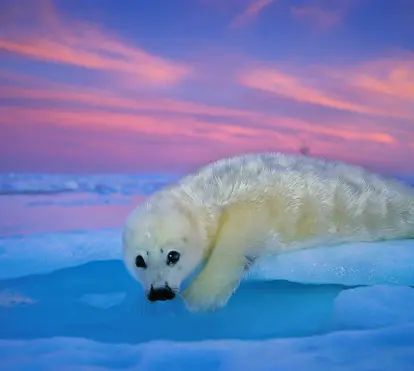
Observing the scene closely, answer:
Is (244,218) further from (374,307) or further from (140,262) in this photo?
(374,307)

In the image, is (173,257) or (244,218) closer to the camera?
(173,257)

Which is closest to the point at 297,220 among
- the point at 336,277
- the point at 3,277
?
the point at 336,277

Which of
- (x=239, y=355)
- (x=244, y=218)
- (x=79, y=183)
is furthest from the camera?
(x=79, y=183)

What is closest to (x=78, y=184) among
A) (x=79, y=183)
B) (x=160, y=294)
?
(x=79, y=183)

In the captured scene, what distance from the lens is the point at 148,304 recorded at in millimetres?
1885

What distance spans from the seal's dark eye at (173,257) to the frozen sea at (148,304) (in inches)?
5.1

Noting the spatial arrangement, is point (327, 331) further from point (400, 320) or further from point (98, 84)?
point (98, 84)

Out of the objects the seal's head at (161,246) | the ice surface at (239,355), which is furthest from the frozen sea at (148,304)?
the seal's head at (161,246)

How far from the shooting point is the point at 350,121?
2135mm

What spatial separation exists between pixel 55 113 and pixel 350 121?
0.94 metres

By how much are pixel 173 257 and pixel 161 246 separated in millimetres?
47

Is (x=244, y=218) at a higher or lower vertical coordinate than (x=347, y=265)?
higher

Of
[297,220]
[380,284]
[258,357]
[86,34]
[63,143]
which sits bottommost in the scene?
[258,357]

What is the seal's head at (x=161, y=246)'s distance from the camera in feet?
5.92
